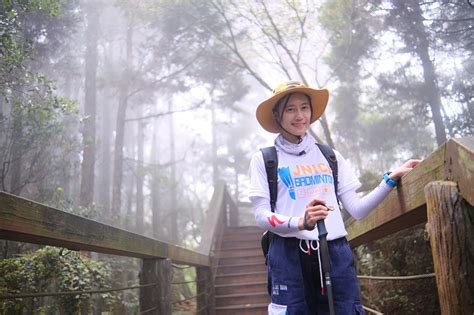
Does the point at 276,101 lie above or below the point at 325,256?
above

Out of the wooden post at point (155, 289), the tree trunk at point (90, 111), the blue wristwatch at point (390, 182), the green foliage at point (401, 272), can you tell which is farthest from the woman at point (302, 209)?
the tree trunk at point (90, 111)

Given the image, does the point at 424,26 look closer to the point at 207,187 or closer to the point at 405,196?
the point at 405,196

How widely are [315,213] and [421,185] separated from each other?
16.9 inches

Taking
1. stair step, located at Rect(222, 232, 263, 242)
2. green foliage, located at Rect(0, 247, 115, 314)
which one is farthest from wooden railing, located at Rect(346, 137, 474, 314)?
stair step, located at Rect(222, 232, 263, 242)

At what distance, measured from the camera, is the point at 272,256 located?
193cm

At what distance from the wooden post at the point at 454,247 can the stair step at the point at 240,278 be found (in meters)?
5.91

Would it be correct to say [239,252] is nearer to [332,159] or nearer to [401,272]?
[401,272]

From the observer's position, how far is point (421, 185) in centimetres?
150

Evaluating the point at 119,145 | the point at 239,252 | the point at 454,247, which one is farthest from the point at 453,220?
the point at 119,145

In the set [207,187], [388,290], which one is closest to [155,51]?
[388,290]

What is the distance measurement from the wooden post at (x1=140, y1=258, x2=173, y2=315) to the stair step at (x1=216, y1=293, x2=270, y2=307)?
3.39 m

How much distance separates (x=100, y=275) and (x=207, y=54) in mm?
10199

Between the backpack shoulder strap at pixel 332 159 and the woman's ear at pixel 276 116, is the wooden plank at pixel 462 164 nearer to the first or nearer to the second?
the backpack shoulder strap at pixel 332 159

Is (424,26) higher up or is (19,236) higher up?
(424,26)
